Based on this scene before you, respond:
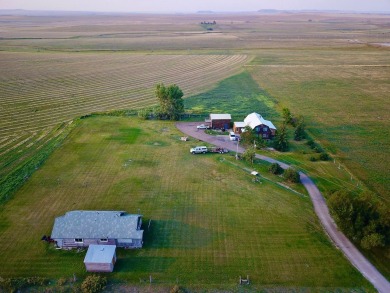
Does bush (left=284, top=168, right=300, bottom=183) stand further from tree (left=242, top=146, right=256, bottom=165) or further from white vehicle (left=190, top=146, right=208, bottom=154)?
white vehicle (left=190, top=146, right=208, bottom=154)

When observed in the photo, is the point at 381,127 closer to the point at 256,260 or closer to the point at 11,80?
the point at 256,260

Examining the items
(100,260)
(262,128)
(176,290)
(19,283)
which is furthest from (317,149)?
(19,283)

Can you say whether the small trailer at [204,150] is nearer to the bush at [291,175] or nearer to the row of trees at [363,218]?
the bush at [291,175]

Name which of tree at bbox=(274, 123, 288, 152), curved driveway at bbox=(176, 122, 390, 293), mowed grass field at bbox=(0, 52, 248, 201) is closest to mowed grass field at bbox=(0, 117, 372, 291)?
curved driveway at bbox=(176, 122, 390, 293)

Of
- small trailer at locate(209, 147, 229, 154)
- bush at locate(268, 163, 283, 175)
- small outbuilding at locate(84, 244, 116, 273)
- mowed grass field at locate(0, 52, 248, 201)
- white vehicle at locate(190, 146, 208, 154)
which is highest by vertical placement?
small outbuilding at locate(84, 244, 116, 273)

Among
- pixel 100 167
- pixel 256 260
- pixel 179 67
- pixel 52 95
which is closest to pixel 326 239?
pixel 256 260

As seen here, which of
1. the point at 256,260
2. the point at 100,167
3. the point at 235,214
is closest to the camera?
the point at 256,260

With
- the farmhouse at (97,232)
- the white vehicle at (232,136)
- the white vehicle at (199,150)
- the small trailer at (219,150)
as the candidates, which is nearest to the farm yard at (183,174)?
the white vehicle at (199,150)

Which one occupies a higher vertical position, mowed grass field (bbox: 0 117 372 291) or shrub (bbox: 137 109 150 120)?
mowed grass field (bbox: 0 117 372 291)
